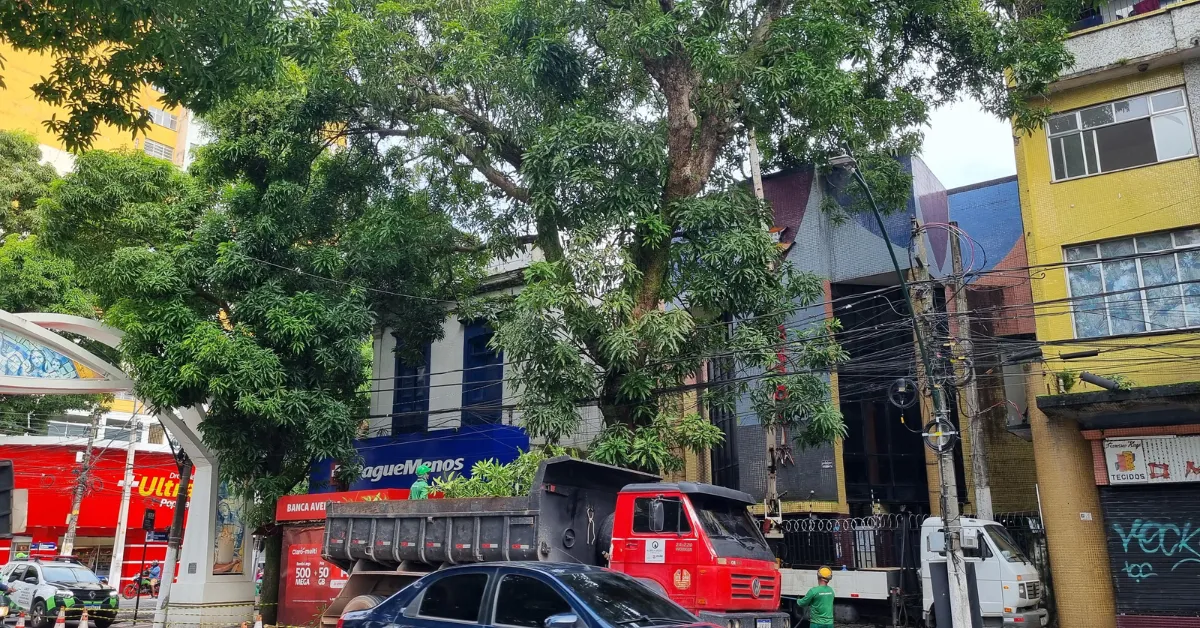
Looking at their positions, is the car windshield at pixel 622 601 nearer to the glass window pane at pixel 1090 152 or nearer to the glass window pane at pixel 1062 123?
the glass window pane at pixel 1090 152

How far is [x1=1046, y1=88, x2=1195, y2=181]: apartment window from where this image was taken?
17453 mm

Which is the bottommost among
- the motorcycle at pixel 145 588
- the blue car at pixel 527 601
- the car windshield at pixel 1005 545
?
the motorcycle at pixel 145 588

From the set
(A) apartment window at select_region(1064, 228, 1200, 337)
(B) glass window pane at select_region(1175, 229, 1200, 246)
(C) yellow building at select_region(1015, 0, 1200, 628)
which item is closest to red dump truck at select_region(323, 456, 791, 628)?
(C) yellow building at select_region(1015, 0, 1200, 628)

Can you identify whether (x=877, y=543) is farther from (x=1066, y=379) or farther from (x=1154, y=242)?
(x=1154, y=242)

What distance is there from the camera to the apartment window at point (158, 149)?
5078 centimetres

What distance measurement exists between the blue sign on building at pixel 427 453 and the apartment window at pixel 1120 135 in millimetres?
13137

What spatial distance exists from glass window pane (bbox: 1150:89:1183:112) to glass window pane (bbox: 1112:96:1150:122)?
16 cm

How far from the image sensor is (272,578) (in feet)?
68.4

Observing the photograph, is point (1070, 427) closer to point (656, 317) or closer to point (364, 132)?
point (656, 317)

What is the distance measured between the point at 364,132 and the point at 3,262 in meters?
13.3

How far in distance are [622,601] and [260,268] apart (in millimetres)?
14596

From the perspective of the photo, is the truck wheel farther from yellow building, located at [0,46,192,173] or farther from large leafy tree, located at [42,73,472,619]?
yellow building, located at [0,46,192,173]

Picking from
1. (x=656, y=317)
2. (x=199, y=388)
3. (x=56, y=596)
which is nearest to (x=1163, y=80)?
(x=656, y=317)

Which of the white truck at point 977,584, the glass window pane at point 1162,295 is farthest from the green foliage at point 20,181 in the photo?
the glass window pane at point 1162,295
